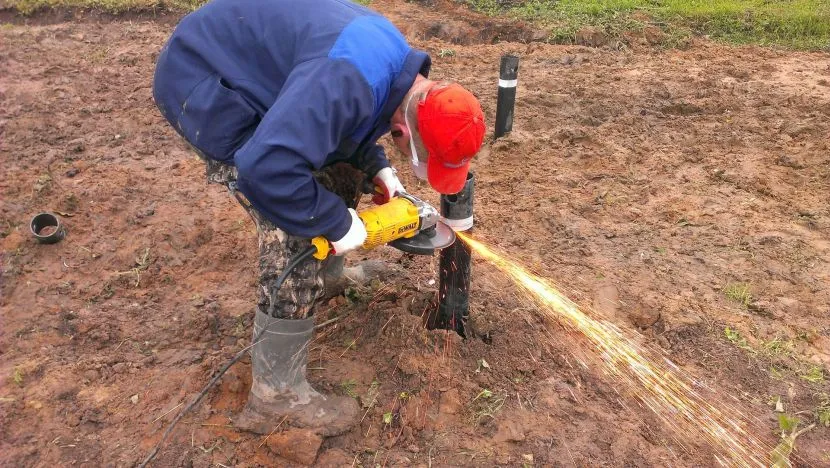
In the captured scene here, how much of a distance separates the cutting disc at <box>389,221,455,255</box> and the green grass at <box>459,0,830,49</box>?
568cm

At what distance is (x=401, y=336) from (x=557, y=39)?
5721mm

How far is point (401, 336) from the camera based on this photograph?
321 centimetres

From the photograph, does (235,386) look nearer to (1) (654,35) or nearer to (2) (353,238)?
(2) (353,238)

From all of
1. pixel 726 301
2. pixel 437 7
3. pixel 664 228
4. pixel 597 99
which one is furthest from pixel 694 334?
pixel 437 7

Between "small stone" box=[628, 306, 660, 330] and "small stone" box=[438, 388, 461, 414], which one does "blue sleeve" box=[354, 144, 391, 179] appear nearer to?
"small stone" box=[438, 388, 461, 414]

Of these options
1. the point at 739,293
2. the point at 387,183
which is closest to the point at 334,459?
the point at 387,183

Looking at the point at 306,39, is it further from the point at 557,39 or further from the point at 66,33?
the point at 66,33

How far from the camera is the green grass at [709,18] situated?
7.52 metres

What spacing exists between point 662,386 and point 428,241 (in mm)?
1394

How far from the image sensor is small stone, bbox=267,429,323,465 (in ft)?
8.68

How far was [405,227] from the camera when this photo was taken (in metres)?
2.73

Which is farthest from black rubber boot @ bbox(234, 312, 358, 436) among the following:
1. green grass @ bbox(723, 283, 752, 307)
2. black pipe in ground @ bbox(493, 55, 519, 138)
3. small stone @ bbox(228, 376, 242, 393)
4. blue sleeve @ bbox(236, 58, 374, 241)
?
black pipe in ground @ bbox(493, 55, 519, 138)

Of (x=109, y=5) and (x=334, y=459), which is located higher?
(x=109, y=5)

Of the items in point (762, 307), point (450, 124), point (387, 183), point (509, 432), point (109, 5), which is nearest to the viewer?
point (450, 124)
